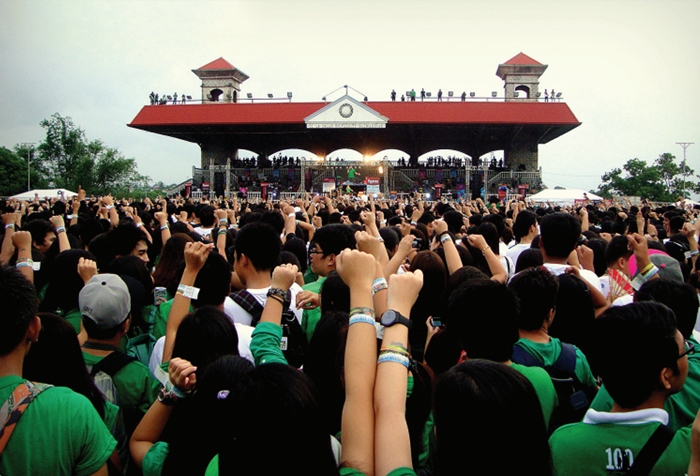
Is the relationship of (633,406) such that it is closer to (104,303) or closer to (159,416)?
(159,416)

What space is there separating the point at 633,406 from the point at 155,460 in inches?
74.4

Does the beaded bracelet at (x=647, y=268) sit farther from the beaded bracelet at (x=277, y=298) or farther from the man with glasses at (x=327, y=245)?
the beaded bracelet at (x=277, y=298)

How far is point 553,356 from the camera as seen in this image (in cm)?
229

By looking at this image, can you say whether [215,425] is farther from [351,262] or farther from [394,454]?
[351,262]

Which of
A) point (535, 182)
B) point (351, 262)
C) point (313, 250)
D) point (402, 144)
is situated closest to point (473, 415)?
point (351, 262)

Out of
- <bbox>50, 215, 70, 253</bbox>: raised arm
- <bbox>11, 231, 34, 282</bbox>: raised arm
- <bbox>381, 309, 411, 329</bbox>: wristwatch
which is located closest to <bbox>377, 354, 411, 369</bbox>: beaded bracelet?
<bbox>381, 309, 411, 329</bbox>: wristwatch

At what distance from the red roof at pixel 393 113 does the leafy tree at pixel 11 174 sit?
31221 mm

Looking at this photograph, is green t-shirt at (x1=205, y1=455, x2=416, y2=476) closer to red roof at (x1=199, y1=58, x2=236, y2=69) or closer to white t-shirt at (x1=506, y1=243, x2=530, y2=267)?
white t-shirt at (x1=506, y1=243, x2=530, y2=267)

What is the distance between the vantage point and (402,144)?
40.9 m

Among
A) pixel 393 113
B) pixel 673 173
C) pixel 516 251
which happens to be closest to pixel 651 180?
pixel 673 173

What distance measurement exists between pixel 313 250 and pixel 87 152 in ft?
230

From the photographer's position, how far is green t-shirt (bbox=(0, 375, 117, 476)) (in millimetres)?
1574

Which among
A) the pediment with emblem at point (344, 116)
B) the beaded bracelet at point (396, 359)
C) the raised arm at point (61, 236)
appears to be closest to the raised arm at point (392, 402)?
the beaded bracelet at point (396, 359)

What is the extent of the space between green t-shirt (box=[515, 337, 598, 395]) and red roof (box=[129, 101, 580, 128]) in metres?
29.9
